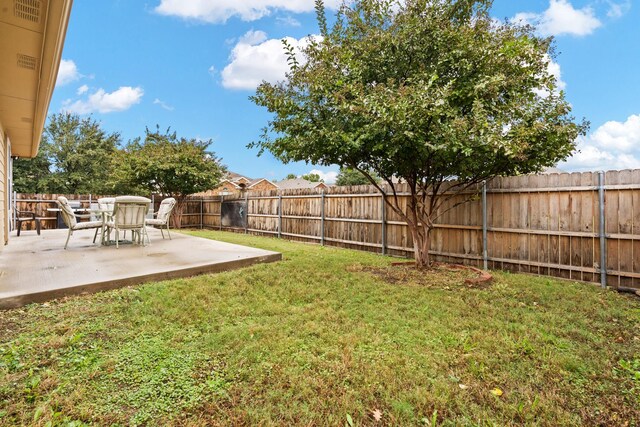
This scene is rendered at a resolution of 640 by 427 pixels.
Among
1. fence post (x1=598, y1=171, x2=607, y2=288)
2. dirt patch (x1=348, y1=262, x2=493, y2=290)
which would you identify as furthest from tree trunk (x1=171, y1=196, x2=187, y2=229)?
fence post (x1=598, y1=171, x2=607, y2=288)

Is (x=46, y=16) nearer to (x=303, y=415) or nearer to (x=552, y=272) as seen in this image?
(x=303, y=415)

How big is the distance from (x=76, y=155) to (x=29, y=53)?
23748 millimetres

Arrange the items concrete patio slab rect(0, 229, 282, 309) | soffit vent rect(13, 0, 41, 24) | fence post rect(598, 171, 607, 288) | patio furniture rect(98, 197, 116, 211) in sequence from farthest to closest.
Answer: patio furniture rect(98, 197, 116, 211) → fence post rect(598, 171, 607, 288) → concrete patio slab rect(0, 229, 282, 309) → soffit vent rect(13, 0, 41, 24)

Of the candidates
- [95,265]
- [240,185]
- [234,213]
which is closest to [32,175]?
[240,185]

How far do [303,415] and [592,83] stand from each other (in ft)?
38.2

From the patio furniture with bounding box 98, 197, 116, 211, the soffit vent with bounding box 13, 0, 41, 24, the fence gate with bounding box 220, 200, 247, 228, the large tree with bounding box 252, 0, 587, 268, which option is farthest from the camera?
the fence gate with bounding box 220, 200, 247, 228

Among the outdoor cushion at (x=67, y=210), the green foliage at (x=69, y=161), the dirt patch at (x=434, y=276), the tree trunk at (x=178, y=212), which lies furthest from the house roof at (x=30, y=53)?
the green foliage at (x=69, y=161)

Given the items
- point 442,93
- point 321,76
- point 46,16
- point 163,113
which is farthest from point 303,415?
point 163,113

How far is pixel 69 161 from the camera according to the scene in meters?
22.0

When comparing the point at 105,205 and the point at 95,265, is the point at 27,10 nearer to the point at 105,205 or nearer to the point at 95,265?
the point at 95,265

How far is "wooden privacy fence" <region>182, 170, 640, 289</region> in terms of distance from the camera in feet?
15.5

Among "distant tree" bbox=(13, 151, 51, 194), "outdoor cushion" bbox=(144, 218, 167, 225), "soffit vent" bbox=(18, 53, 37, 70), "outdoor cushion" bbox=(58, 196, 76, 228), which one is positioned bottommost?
"outdoor cushion" bbox=(144, 218, 167, 225)

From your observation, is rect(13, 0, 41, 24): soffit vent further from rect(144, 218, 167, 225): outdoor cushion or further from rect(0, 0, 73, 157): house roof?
rect(144, 218, 167, 225): outdoor cushion

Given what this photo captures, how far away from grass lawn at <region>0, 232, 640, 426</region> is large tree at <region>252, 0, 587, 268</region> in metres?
2.21
